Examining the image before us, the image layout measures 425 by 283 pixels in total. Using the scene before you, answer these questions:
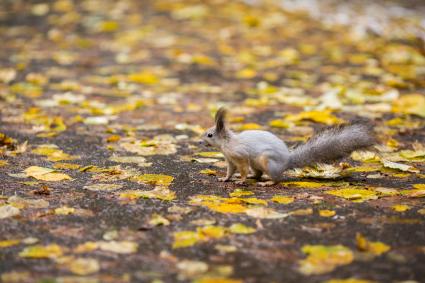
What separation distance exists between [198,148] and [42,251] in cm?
192

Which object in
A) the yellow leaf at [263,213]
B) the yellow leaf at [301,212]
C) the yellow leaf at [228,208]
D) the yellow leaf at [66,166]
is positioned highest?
the yellow leaf at [66,166]

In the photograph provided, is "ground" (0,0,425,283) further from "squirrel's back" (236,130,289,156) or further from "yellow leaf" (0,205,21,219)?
"squirrel's back" (236,130,289,156)

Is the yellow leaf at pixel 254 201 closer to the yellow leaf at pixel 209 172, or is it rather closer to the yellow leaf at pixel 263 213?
the yellow leaf at pixel 263 213

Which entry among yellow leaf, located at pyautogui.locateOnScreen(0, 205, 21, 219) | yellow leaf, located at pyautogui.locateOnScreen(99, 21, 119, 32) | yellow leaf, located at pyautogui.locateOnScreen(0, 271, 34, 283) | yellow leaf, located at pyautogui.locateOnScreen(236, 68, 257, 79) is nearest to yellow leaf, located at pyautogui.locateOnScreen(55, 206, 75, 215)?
yellow leaf, located at pyautogui.locateOnScreen(0, 205, 21, 219)

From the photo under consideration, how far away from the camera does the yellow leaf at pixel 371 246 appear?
229 cm

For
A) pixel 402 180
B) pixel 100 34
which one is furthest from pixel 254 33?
pixel 402 180

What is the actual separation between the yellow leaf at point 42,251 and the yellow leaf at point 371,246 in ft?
3.76

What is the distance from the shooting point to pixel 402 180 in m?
3.25

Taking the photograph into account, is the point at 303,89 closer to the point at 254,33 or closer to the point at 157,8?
the point at 254,33

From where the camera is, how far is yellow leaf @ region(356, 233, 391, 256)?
2.29 metres

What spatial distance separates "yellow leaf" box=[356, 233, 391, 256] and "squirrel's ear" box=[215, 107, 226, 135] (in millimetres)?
1141

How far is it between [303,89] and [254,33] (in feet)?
9.09

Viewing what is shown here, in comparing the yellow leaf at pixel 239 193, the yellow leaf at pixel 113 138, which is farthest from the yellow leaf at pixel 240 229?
the yellow leaf at pixel 113 138

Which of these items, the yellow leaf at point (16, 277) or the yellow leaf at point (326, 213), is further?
the yellow leaf at point (326, 213)
